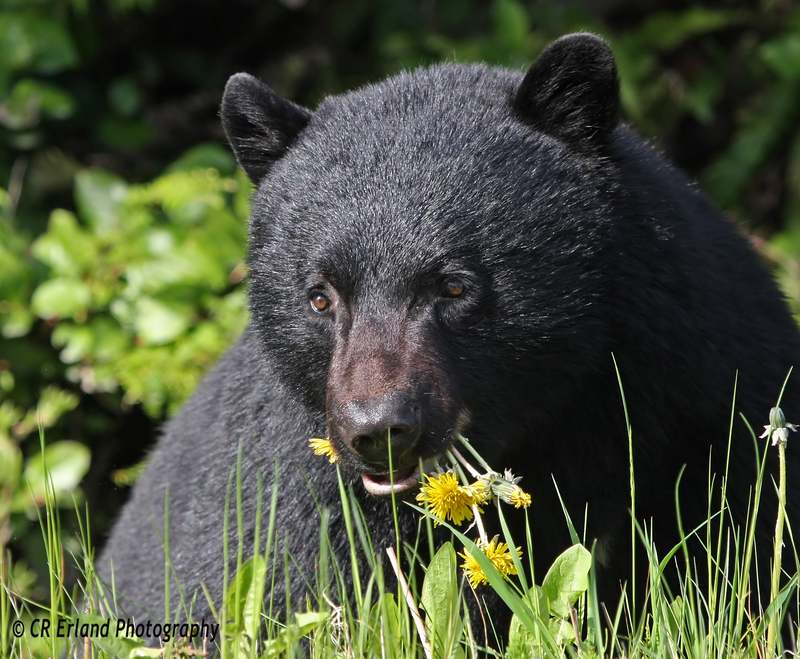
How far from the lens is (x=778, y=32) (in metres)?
7.87

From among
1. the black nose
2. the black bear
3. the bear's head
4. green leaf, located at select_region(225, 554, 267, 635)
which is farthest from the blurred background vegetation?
green leaf, located at select_region(225, 554, 267, 635)

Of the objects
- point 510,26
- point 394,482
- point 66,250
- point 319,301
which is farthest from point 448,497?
point 510,26

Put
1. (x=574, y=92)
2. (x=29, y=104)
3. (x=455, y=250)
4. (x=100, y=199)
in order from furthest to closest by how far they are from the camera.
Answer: (x=29, y=104) < (x=100, y=199) < (x=574, y=92) < (x=455, y=250)

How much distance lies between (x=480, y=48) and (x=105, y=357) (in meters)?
2.75

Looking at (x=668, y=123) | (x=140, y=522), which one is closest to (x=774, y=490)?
(x=140, y=522)

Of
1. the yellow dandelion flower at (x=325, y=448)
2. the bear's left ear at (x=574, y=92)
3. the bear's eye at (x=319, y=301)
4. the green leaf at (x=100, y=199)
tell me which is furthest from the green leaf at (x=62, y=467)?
the bear's left ear at (x=574, y=92)

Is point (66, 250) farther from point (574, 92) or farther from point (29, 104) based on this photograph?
point (574, 92)

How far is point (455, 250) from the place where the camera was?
11.1 feet

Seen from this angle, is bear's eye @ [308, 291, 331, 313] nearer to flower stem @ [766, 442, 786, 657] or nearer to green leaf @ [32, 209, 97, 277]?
flower stem @ [766, 442, 786, 657]

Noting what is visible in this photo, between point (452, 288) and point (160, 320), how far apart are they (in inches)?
125

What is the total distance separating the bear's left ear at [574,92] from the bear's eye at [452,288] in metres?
0.55

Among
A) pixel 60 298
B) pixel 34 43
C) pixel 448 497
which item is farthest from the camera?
pixel 34 43

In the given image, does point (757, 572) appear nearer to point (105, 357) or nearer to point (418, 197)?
point (418, 197)

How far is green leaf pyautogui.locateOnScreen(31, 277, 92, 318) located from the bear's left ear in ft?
10.9
